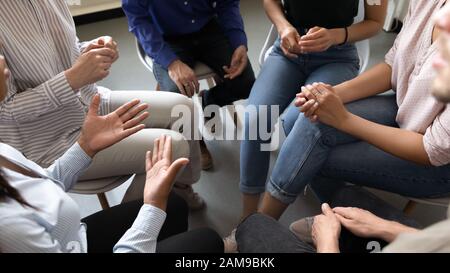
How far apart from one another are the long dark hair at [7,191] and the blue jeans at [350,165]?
2.41 ft

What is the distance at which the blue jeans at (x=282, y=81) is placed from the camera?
1.29m

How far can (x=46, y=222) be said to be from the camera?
71 centimetres

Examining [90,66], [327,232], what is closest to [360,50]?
[327,232]

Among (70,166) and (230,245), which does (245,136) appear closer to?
(230,245)

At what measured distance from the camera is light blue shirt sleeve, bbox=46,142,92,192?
98 centimetres

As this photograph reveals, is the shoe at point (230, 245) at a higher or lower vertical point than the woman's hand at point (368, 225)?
lower

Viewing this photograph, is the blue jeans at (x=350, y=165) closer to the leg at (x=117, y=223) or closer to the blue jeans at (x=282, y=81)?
the blue jeans at (x=282, y=81)

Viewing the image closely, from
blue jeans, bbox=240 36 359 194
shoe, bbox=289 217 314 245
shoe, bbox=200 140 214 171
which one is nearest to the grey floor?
shoe, bbox=200 140 214 171

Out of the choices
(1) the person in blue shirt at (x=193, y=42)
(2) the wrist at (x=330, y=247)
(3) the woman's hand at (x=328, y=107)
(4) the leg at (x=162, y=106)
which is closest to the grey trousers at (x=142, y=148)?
(4) the leg at (x=162, y=106)

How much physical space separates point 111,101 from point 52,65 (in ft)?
0.79

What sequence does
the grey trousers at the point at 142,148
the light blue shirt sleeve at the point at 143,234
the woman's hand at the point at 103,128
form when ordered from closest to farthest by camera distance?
the light blue shirt sleeve at the point at 143,234 → the woman's hand at the point at 103,128 → the grey trousers at the point at 142,148

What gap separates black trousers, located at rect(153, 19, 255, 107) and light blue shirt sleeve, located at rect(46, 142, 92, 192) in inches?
22.3

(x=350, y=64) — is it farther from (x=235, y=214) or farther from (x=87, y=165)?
(x=87, y=165)

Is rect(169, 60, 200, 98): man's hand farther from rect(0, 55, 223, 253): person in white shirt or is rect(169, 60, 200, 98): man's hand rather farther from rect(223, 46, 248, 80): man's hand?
rect(0, 55, 223, 253): person in white shirt
